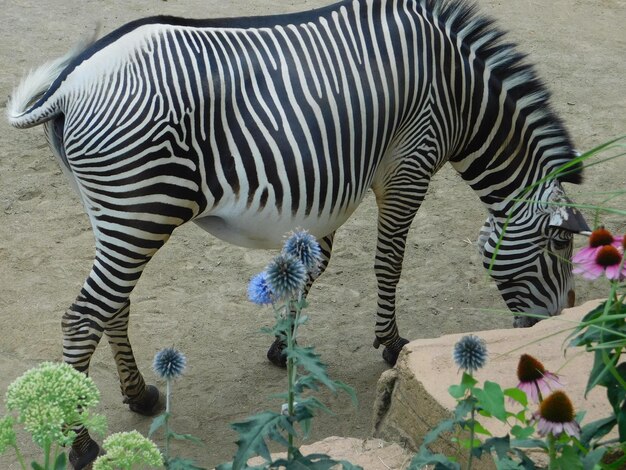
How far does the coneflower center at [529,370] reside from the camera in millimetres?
2465

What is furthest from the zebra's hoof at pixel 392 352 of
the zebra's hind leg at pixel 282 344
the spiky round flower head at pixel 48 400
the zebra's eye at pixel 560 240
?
the spiky round flower head at pixel 48 400

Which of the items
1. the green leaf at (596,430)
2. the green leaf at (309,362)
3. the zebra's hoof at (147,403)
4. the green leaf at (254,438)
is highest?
the green leaf at (309,362)

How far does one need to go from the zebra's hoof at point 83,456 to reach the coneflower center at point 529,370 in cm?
287

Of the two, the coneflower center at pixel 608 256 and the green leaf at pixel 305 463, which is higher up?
the coneflower center at pixel 608 256

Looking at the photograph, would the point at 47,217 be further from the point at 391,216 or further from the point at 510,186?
the point at 510,186

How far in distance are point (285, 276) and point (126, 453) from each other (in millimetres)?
632

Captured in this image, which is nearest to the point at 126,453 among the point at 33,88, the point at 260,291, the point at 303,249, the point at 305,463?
the point at 305,463

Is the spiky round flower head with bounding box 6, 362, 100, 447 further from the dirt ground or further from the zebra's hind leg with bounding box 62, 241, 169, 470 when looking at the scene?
the dirt ground

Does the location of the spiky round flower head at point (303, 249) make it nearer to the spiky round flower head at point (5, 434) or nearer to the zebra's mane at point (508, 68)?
the spiky round flower head at point (5, 434)

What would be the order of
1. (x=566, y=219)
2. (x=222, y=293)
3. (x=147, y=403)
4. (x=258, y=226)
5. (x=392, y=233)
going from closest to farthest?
(x=258, y=226)
(x=566, y=219)
(x=147, y=403)
(x=392, y=233)
(x=222, y=293)

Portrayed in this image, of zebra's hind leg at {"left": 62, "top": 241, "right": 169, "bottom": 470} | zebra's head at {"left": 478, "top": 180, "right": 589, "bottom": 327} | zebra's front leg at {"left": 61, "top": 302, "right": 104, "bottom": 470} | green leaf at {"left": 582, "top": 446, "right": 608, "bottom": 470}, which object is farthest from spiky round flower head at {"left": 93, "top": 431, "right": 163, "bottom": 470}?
zebra's head at {"left": 478, "top": 180, "right": 589, "bottom": 327}

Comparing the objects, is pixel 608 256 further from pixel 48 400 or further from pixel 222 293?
pixel 222 293

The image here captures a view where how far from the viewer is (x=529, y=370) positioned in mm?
2475

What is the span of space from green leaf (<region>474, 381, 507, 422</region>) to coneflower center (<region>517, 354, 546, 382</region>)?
8cm
